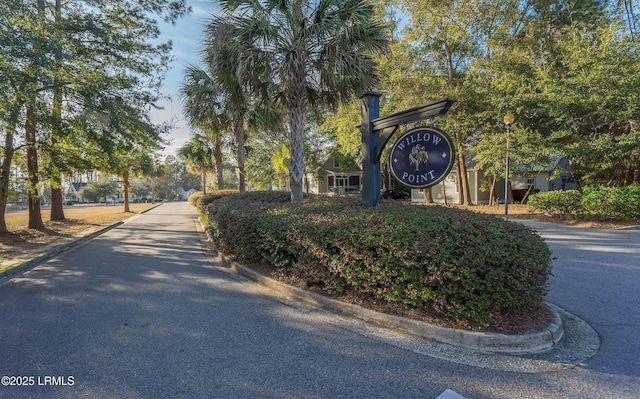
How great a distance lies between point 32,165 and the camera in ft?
35.2

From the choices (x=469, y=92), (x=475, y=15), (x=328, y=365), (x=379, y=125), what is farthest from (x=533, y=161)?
(x=328, y=365)

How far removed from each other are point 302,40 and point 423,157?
14.6 ft

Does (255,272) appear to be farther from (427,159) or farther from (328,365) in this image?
(427,159)

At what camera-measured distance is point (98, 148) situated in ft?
34.2

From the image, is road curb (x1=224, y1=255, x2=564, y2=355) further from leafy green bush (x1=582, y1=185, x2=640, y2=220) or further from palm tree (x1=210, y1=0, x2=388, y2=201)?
leafy green bush (x1=582, y1=185, x2=640, y2=220)

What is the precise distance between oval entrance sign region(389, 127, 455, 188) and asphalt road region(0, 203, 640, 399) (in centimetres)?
238

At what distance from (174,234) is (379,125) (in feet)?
32.1

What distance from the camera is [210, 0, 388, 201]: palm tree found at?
22.1ft

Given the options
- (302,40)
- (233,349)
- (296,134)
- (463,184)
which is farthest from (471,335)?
(463,184)

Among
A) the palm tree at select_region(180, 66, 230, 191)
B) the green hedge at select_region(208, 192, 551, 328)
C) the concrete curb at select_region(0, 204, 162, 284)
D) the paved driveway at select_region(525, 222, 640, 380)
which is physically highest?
the palm tree at select_region(180, 66, 230, 191)

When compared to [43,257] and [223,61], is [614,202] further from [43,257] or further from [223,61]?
[43,257]

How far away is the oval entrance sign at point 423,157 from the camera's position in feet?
13.6

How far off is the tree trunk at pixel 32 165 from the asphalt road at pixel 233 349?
482 centimetres

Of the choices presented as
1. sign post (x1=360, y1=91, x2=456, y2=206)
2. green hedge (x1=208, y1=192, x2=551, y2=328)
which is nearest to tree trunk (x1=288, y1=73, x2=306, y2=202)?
sign post (x1=360, y1=91, x2=456, y2=206)
